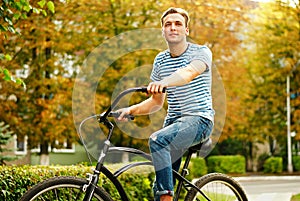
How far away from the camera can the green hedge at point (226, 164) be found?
3159 cm

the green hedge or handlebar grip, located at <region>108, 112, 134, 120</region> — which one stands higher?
handlebar grip, located at <region>108, 112, 134, 120</region>

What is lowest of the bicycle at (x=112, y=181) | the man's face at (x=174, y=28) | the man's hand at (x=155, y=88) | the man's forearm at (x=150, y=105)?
the bicycle at (x=112, y=181)

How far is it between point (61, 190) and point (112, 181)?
1.24ft

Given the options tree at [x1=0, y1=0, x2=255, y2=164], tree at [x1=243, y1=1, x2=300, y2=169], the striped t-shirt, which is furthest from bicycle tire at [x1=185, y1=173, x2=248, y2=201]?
tree at [x1=243, y1=1, x2=300, y2=169]

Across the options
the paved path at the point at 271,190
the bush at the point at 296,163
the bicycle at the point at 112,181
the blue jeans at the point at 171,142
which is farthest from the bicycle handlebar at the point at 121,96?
the bush at the point at 296,163

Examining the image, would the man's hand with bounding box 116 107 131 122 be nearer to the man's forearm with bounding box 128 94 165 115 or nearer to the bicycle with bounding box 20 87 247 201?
the bicycle with bounding box 20 87 247 201

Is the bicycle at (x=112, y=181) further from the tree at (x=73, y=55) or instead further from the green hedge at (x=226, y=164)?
the green hedge at (x=226, y=164)

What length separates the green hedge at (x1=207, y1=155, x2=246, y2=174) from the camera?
3159cm

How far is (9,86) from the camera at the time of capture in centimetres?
1970

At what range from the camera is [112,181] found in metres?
4.26

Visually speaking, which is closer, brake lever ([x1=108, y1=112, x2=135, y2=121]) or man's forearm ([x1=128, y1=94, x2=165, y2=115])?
brake lever ([x1=108, y1=112, x2=135, y2=121])

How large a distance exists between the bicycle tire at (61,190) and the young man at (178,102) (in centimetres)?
52

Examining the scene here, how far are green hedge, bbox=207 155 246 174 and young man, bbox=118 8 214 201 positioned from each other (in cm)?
2708

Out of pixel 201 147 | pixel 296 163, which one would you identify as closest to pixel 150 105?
pixel 201 147
